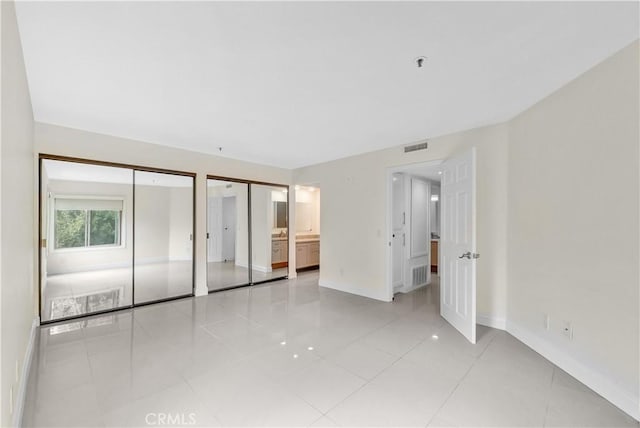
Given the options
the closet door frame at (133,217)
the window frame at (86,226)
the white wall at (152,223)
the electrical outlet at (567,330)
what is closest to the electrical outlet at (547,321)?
the electrical outlet at (567,330)

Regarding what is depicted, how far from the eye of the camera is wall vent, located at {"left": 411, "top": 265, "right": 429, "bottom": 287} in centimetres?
510

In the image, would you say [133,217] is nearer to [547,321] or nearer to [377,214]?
[377,214]

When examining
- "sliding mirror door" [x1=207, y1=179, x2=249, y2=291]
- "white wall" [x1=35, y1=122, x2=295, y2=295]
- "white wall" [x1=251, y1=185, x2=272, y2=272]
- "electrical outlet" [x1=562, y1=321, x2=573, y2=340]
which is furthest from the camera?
"white wall" [x1=251, y1=185, x2=272, y2=272]

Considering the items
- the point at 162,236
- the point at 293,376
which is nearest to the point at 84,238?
the point at 162,236

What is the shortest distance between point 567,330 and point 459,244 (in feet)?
3.84

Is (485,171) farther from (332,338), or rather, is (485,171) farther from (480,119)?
(332,338)

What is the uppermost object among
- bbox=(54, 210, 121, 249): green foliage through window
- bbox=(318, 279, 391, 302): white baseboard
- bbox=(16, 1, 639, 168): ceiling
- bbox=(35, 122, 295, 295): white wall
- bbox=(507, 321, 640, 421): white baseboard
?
bbox=(16, 1, 639, 168): ceiling

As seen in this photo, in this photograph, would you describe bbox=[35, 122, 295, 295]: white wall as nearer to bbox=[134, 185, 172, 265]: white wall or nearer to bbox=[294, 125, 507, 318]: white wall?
bbox=[134, 185, 172, 265]: white wall

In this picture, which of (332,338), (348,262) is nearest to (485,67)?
(332,338)

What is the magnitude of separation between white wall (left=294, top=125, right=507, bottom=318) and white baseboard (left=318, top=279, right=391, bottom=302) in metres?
0.02

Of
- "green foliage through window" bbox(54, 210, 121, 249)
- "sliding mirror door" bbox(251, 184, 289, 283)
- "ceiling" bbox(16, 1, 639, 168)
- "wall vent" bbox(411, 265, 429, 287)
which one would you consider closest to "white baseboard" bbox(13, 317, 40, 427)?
"green foliage through window" bbox(54, 210, 121, 249)

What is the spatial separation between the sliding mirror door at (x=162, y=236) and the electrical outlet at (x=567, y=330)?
4840 mm

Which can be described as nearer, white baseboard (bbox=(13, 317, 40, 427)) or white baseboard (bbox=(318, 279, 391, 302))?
white baseboard (bbox=(13, 317, 40, 427))

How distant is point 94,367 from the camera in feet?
7.66
